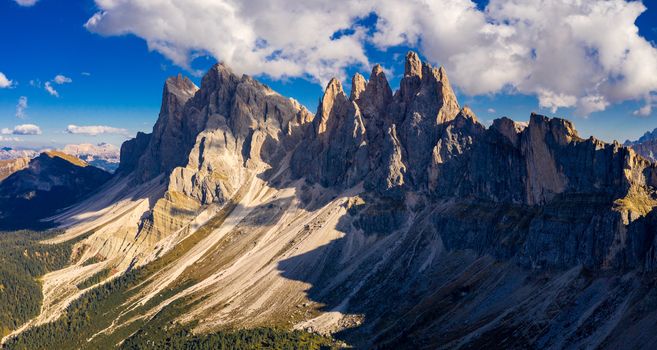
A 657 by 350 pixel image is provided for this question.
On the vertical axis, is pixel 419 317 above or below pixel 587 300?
below

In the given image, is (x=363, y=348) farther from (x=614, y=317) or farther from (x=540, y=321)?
(x=614, y=317)

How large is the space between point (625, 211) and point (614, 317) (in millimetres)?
36965

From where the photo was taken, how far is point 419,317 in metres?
181

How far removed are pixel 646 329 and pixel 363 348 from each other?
8840 centimetres

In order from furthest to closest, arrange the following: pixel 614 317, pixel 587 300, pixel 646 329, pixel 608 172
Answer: pixel 608 172, pixel 587 300, pixel 614 317, pixel 646 329

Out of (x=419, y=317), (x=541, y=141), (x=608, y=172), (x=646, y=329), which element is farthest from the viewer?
(x=541, y=141)

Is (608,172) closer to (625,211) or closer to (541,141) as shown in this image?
(625,211)

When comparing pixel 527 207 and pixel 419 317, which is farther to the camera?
pixel 527 207

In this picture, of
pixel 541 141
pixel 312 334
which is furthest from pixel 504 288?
pixel 312 334

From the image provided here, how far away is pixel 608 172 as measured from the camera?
16925 cm

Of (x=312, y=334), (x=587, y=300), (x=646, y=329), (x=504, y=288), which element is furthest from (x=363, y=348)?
(x=646, y=329)

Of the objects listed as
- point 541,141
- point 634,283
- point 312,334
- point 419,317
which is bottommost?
point 312,334

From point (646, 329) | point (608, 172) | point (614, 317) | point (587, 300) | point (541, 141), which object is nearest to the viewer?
point (646, 329)

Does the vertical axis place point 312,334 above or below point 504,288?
below
